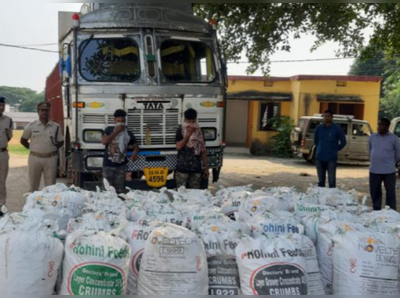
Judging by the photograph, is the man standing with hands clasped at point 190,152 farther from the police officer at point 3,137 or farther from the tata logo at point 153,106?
the police officer at point 3,137

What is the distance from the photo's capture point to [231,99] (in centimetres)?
2609

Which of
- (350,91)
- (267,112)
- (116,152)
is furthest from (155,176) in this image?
(350,91)

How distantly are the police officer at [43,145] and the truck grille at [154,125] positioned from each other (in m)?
1.12

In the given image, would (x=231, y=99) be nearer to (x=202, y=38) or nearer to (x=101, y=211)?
(x=202, y=38)

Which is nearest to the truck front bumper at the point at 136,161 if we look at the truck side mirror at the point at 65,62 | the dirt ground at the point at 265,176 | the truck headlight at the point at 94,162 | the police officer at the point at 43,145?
the truck headlight at the point at 94,162

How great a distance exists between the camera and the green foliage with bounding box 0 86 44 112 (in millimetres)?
95169

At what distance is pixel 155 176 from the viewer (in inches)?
313

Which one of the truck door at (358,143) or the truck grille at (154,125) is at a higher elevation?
the truck grille at (154,125)

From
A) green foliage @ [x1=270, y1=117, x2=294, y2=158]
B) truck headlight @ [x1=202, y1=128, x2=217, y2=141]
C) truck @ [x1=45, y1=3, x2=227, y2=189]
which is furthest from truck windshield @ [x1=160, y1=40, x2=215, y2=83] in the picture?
green foliage @ [x1=270, y1=117, x2=294, y2=158]

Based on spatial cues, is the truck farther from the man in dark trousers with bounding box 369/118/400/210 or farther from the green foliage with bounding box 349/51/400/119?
the green foliage with bounding box 349/51/400/119

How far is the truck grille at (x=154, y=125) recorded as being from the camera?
7848 mm

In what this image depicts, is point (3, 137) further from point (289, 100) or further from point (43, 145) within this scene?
point (289, 100)

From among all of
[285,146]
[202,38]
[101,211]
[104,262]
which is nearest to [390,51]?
[202,38]

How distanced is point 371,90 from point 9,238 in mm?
24283
